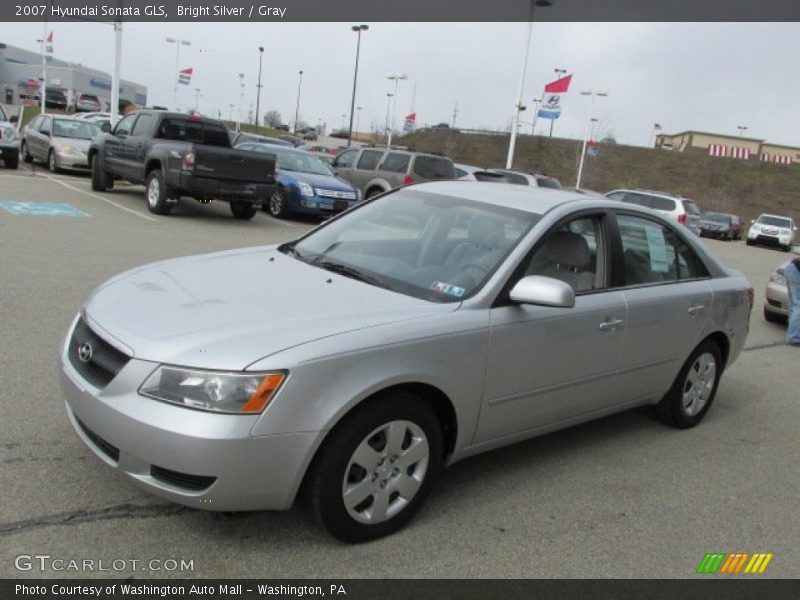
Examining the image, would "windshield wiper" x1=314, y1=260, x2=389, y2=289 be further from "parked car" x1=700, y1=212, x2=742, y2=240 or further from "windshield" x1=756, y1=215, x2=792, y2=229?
"parked car" x1=700, y1=212, x2=742, y2=240

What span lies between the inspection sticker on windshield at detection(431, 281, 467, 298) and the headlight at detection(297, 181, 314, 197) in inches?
475

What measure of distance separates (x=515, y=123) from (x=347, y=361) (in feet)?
83.6

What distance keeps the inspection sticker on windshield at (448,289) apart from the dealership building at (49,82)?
65.8 m

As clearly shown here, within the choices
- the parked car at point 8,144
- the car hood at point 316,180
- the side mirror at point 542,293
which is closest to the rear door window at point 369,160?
the car hood at point 316,180

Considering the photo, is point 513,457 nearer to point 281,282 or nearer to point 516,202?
point 516,202

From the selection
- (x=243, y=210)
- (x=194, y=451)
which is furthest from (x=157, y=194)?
(x=194, y=451)

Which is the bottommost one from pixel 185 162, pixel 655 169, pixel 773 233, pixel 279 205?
pixel 773 233

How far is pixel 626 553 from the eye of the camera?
10.8 feet

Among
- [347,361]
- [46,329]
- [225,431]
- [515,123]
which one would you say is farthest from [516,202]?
[515,123]

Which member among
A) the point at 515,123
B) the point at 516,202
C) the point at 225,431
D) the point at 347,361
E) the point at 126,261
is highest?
the point at 515,123

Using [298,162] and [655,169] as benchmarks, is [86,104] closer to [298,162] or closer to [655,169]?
[298,162]

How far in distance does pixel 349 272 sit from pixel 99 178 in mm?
13840

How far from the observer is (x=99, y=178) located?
51.6ft

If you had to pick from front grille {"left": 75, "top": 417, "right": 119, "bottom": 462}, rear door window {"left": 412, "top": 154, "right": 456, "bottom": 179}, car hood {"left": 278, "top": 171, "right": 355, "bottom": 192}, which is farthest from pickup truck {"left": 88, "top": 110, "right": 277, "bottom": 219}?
front grille {"left": 75, "top": 417, "right": 119, "bottom": 462}
